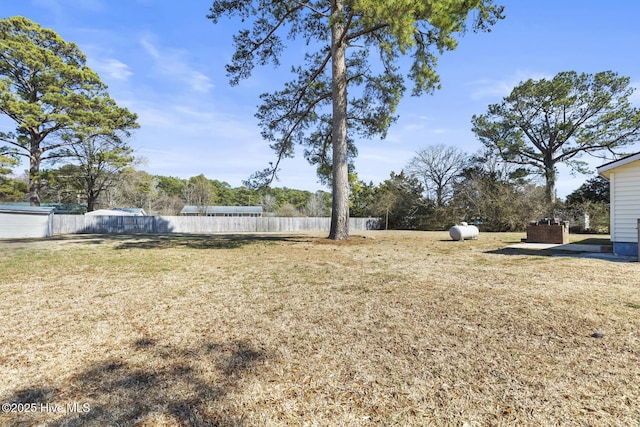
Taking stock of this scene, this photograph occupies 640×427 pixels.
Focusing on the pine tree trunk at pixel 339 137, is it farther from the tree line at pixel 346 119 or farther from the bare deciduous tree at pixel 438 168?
the bare deciduous tree at pixel 438 168

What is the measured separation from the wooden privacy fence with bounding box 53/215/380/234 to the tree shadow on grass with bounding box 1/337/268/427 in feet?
76.1

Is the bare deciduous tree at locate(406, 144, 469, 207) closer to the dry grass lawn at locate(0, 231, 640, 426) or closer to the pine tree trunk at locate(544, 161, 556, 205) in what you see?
the pine tree trunk at locate(544, 161, 556, 205)

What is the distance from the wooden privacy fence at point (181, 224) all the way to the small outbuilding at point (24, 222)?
14.5 feet

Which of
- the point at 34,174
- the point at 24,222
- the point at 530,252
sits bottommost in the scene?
the point at 530,252

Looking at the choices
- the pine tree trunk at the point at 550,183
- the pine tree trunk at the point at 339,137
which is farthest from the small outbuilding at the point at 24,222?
the pine tree trunk at the point at 550,183

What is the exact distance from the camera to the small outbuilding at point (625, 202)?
7.53 metres

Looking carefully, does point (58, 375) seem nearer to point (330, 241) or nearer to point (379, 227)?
point (330, 241)

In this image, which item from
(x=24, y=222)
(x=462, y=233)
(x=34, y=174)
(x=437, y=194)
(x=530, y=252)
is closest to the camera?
(x=530, y=252)

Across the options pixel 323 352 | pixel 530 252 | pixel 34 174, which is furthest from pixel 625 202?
pixel 34 174

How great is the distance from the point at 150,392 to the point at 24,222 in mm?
19880

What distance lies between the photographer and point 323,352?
8.36 feet

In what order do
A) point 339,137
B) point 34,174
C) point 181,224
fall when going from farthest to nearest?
1. point 181,224
2. point 34,174
3. point 339,137

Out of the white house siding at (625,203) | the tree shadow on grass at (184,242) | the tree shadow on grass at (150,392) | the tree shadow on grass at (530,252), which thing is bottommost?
the tree shadow on grass at (150,392)

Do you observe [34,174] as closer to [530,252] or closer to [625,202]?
[530,252]
